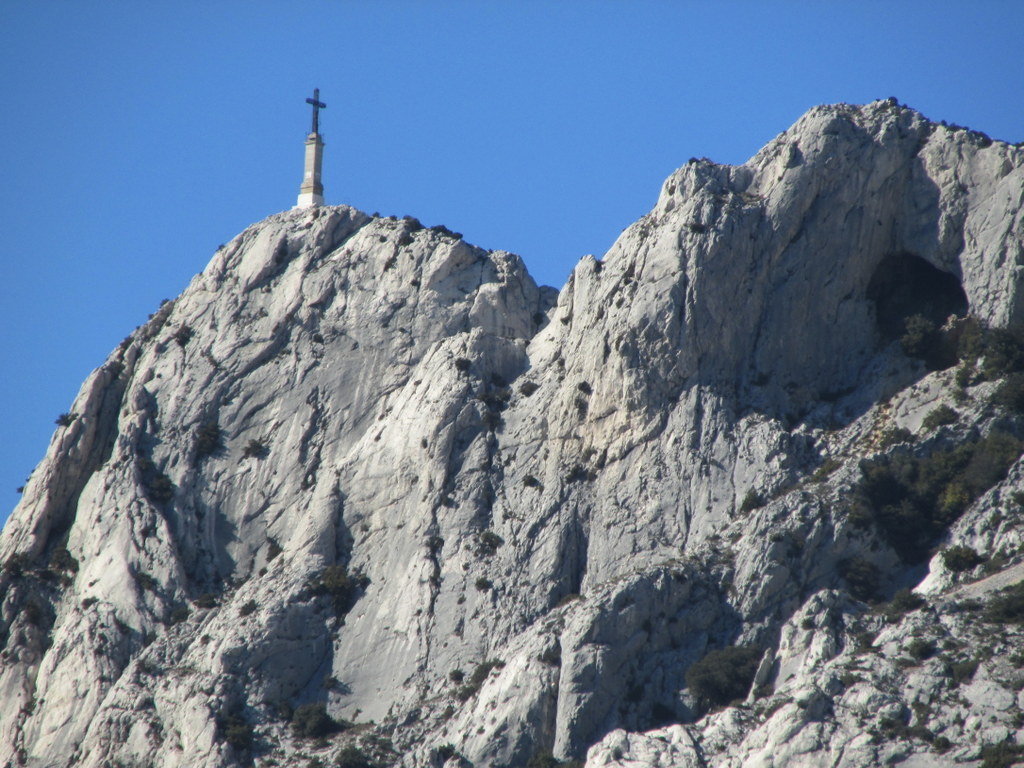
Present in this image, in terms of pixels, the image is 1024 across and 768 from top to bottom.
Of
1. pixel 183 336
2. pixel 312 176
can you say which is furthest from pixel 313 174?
pixel 183 336

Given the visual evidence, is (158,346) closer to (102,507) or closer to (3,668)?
(102,507)

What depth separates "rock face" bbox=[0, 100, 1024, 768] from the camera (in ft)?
242

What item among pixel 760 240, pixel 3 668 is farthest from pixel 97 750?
pixel 760 240

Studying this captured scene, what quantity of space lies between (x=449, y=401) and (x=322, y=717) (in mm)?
17066

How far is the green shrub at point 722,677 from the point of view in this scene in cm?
7281

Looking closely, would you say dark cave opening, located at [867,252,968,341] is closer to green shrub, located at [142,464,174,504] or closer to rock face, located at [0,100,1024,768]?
rock face, located at [0,100,1024,768]

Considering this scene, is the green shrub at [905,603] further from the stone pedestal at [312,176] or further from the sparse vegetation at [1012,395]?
the stone pedestal at [312,176]

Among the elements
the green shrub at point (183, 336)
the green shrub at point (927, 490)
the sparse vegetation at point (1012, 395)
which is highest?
the green shrub at point (183, 336)

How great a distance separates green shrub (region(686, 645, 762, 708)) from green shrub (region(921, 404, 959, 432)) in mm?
14170

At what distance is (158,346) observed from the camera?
3873 inches

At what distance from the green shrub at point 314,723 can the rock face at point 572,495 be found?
22cm

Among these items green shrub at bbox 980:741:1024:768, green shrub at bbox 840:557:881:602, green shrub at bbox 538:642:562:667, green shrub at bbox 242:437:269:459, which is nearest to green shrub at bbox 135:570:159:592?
green shrub at bbox 242:437:269:459

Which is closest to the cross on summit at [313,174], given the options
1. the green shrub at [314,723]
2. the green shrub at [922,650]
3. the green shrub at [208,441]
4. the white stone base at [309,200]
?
the white stone base at [309,200]

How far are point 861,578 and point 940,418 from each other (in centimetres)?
889
